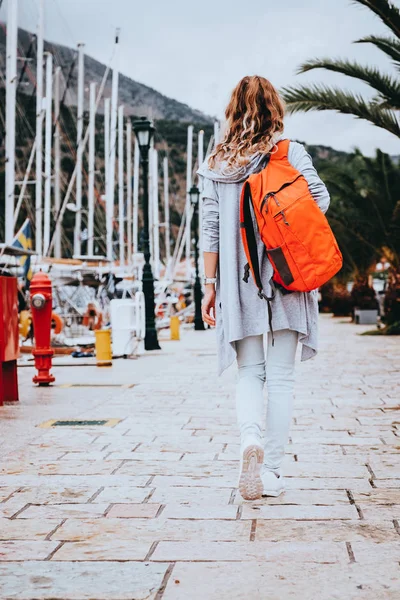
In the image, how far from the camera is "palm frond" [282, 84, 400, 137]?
15.1m

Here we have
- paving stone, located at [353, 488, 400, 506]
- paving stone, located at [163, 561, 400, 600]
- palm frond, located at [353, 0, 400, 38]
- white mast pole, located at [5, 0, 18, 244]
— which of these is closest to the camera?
paving stone, located at [163, 561, 400, 600]

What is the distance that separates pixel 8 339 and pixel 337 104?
8898 mm

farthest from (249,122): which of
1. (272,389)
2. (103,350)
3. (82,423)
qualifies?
(103,350)

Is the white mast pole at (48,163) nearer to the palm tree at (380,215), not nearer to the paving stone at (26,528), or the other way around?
the palm tree at (380,215)

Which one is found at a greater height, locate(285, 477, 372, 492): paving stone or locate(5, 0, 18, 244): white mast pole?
locate(5, 0, 18, 244): white mast pole

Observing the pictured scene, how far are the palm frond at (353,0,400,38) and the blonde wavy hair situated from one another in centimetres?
956

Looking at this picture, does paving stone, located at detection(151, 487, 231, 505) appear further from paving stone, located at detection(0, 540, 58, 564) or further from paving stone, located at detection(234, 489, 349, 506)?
paving stone, located at detection(0, 540, 58, 564)

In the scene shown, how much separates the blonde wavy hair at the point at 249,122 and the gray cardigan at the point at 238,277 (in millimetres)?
55

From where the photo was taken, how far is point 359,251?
3272 cm

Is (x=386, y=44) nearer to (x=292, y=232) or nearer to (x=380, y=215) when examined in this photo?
(x=380, y=215)

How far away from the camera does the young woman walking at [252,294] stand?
4.24 meters

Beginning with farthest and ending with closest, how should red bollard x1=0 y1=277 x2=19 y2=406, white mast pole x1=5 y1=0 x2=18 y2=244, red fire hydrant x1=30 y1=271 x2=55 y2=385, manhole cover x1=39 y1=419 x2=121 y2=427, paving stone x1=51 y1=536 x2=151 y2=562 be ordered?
white mast pole x1=5 y1=0 x2=18 y2=244, red fire hydrant x1=30 y1=271 x2=55 y2=385, red bollard x1=0 y1=277 x2=19 y2=406, manhole cover x1=39 y1=419 x2=121 y2=427, paving stone x1=51 y1=536 x2=151 y2=562

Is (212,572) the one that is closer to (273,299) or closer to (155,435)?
(273,299)

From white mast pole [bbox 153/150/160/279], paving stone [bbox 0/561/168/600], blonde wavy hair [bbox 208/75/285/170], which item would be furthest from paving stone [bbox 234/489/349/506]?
white mast pole [bbox 153/150/160/279]
